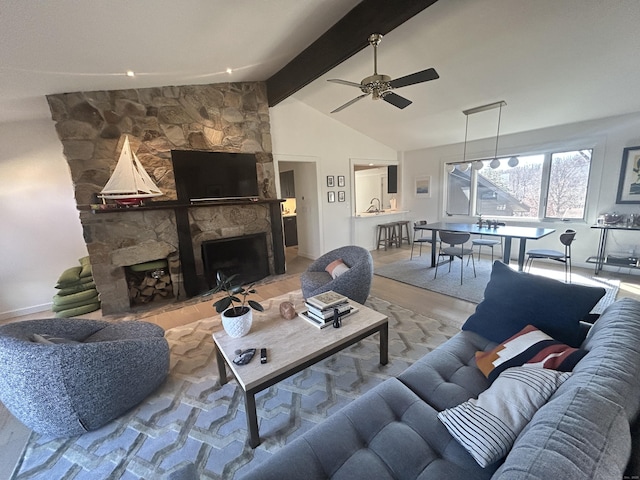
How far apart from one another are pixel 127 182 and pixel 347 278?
274 centimetres

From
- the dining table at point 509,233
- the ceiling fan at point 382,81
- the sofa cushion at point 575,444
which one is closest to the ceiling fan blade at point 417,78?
the ceiling fan at point 382,81

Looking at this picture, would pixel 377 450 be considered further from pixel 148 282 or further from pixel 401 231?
pixel 401 231

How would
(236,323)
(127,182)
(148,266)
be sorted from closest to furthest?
(236,323) → (127,182) → (148,266)

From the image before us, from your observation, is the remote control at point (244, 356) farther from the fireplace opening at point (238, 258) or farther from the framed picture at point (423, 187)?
the framed picture at point (423, 187)

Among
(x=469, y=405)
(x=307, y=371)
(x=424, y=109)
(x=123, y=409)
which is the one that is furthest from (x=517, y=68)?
(x=123, y=409)

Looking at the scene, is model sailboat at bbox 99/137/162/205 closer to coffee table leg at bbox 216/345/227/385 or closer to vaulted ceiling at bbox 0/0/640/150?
vaulted ceiling at bbox 0/0/640/150

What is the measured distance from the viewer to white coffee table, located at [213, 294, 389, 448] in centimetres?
149

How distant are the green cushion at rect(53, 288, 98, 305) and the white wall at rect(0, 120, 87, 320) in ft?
1.94

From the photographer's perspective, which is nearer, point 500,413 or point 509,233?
point 500,413

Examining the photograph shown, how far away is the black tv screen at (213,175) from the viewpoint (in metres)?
3.66

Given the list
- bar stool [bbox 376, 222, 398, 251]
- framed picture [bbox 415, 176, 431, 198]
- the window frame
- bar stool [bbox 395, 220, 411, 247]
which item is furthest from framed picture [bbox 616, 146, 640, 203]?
bar stool [bbox 376, 222, 398, 251]

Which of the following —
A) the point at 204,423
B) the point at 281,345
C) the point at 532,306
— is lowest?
the point at 204,423

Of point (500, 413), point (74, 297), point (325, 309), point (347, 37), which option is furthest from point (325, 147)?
point (500, 413)

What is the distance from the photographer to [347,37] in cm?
269
